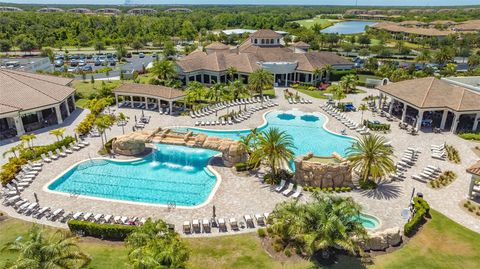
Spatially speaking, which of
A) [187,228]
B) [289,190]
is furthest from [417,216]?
[187,228]

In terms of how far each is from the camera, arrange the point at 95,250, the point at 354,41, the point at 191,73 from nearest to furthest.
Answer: the point at 95,250 → the point at 191,73 → the point at 354,41

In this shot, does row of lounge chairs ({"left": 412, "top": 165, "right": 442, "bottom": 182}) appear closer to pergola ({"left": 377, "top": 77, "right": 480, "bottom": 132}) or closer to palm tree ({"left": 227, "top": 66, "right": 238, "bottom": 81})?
pergola ({"left": 377, "top": 77, "right": 480, "bottom": 132})

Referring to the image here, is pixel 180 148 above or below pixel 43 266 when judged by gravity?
below

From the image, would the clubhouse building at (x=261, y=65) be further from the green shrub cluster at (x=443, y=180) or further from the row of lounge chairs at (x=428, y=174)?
the green shrub cluster at (x=443, y=180)

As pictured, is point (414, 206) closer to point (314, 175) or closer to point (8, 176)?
point (314, 175)

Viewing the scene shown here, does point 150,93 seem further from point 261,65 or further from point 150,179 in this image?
point 261,65

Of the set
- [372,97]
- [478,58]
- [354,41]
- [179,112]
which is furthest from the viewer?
[354,41]

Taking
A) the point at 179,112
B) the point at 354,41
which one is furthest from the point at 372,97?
the point at 354,41

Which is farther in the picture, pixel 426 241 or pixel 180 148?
pixel 180 148
